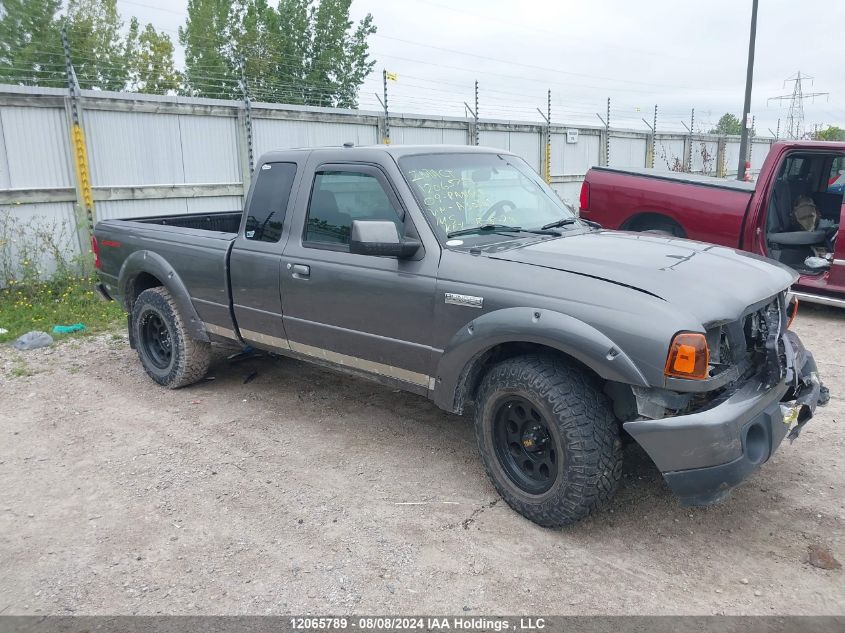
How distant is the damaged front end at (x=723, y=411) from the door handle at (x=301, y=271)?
84.8 inches

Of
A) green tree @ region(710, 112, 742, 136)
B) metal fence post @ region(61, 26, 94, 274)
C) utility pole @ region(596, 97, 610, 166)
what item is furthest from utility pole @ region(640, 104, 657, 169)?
metal fence post @ region(61, 26, 94, 274)

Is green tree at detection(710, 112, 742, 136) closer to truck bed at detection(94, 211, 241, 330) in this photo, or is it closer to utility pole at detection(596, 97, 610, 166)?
utility pole at detection(596, 97, 610, 166)

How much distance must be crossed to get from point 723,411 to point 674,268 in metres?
0.80

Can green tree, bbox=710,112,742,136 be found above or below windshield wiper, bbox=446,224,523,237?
above

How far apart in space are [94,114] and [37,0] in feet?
62.1

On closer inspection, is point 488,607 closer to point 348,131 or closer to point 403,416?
point 403,416

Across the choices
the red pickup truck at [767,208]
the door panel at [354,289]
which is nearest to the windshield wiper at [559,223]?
the door panel at [354,289]

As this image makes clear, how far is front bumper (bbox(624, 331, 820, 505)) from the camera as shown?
3006mm

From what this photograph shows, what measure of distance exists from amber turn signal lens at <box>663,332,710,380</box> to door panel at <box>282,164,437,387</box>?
138 centimetres

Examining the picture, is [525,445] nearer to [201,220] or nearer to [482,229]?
[482,229]

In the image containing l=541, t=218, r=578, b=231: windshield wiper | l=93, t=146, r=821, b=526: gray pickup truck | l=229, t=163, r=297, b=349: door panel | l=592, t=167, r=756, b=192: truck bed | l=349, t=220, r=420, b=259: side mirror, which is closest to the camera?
l=93, t=146, r=821, b=526: gray pickup truck

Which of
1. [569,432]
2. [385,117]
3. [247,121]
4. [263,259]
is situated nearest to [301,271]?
[263,259]

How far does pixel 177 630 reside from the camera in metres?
2.88

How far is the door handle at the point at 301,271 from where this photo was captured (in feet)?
14.8
